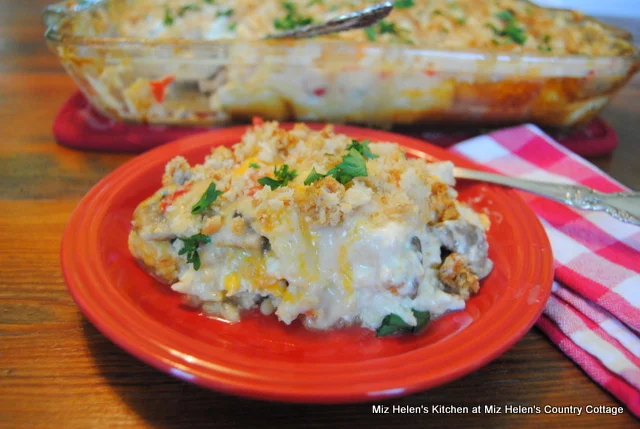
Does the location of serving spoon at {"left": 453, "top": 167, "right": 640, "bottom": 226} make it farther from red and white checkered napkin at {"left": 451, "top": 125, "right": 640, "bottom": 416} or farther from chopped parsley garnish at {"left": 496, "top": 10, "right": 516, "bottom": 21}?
chopped parsley garnish at {"left": 496, "top": 10, "right": 516, "bottom": 21}

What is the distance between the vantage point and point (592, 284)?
3.54 ft

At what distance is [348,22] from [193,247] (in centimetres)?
89

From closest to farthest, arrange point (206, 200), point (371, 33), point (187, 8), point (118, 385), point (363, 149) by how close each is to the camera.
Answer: point (118, 385)
point (206, 200)
point (363, 149)
point (371, 33)
point (187, 8)

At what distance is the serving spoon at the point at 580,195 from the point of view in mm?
1239

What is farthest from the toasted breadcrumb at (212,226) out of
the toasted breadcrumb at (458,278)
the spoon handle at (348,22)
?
the spoon handle at (348,22)

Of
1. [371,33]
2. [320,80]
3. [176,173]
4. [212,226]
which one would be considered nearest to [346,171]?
[212,226]

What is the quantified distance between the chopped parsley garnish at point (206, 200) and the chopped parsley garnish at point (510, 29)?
1.34 m

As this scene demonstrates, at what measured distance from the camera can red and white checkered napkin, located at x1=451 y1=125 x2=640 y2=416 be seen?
96 cm

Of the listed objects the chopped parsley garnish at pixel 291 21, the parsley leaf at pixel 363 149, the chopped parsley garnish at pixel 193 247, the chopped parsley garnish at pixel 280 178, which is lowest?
the chopped parsley garnish at pixel 193 247

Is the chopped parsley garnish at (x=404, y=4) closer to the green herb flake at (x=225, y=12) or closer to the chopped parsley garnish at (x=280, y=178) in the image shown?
the green herb flake at (x=225, y=12)

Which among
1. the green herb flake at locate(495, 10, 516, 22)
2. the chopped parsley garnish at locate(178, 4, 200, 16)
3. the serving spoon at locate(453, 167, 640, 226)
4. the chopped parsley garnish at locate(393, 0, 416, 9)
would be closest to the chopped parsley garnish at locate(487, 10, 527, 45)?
the green herb flake at locate(495, 10, 516, 22)

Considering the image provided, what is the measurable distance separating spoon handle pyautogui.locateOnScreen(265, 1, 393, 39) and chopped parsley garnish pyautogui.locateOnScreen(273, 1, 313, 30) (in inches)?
8.7

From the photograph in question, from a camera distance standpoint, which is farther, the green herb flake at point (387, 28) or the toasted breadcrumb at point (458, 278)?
the green herb flake at point (387, 28)

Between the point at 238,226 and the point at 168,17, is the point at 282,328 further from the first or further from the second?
the point at 168,17
